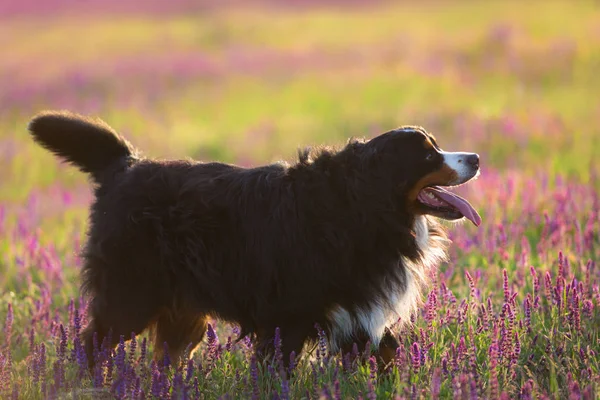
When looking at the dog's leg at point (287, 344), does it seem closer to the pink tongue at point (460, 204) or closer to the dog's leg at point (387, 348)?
the dog's leg at point (387, 348)

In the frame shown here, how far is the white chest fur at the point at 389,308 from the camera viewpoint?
463 centimetres

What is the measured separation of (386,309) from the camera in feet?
15.4

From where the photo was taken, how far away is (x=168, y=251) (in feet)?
15.5

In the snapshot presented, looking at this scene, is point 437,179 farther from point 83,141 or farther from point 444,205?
point 83,141

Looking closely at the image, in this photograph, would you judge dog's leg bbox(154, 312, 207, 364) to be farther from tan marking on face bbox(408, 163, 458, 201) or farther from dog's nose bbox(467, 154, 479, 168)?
dog's nose bbox(467, 154, 479, 168)

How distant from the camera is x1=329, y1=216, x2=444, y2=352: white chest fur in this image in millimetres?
4633

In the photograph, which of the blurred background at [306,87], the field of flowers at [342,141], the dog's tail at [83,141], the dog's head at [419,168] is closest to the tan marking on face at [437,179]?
the dog's head at [419,168]

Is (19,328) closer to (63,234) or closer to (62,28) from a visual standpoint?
(63,234)

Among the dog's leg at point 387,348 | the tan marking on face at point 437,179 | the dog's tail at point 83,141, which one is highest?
the dog's tail at point 83,141

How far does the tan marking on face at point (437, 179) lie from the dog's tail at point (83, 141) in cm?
170

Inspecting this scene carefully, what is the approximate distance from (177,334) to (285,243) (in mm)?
1044

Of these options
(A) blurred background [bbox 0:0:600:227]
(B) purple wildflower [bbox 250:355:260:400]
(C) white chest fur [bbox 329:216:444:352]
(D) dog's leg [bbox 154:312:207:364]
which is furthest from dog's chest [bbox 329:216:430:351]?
(A) blurred background [bbox 0:0:600:227]

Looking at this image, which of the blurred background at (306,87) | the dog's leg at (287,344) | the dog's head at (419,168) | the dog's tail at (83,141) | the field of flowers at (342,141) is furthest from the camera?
the blurred background at (306,87)

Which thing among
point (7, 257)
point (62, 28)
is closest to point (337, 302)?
point (7, 257)
